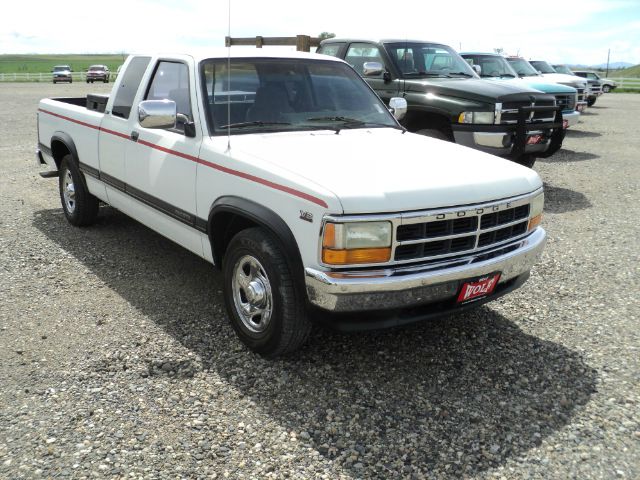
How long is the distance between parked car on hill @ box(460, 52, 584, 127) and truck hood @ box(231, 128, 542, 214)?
7.77 meters

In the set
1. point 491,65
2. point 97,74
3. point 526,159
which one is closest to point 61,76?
point 97,74

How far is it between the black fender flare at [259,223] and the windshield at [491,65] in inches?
368

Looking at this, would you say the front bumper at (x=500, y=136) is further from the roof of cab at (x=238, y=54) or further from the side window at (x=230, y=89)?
the side window at (x=230, y=89)

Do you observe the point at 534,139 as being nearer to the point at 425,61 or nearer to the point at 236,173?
the point at 425,61

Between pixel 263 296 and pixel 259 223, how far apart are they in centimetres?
47

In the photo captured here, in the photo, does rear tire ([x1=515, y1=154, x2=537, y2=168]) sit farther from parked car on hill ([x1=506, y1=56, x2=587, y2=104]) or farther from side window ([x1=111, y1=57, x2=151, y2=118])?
parked car on hill ([x1=506, y1=56, x2=587, y2=104])

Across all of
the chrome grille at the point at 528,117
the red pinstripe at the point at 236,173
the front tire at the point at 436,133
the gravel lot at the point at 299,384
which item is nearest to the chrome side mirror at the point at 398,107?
the gravel lot at the point at 299,384

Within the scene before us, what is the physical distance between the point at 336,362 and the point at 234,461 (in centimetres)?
109

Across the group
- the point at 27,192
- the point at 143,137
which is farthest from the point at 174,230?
the point at 27,192

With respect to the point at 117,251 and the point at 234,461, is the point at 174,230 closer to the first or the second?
the point at 117,251

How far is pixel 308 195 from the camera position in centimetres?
316

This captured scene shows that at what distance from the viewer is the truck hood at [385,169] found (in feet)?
10.4

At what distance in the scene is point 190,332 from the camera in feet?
13.7

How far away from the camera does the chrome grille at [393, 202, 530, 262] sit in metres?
3.20
